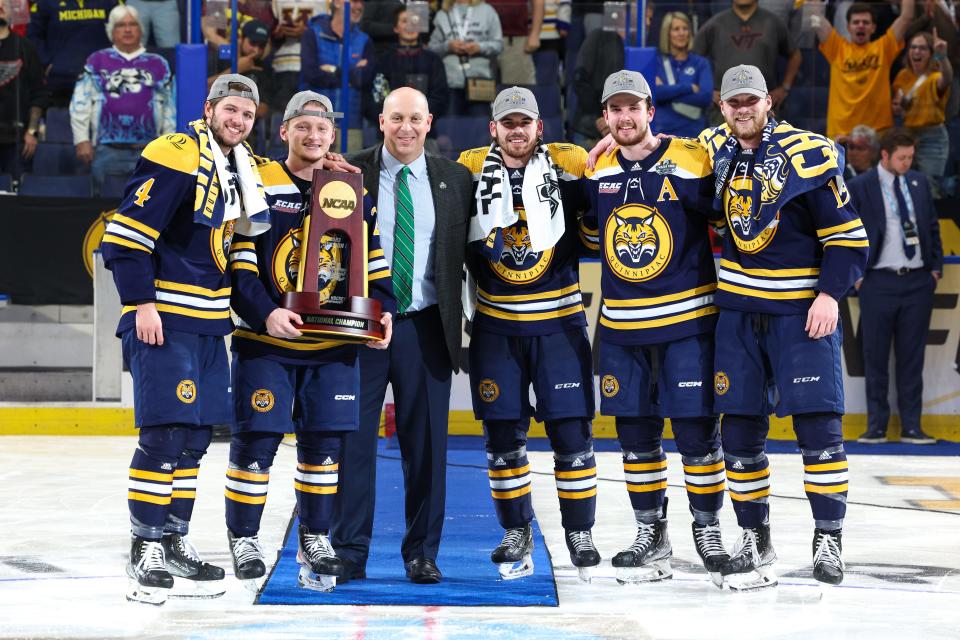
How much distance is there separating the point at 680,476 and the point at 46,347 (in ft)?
16.0

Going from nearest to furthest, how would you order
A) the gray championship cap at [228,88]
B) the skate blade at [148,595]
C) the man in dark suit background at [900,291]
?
the skate blade at [148,595] → the gray championship cap at [228,88] → the man in dark suit background at [900,291]

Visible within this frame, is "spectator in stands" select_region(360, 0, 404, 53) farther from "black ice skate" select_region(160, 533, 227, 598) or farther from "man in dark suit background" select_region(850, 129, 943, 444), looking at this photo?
"black ice skate" select_region(160, 533, 227, 598)

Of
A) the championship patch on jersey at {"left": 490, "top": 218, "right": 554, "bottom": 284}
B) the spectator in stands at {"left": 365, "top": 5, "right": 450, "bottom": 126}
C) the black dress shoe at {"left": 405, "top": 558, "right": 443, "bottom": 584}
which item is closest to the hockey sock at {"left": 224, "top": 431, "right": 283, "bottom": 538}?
the black dress shoe at {"left": 405, "top": 558, "right": 443, "bottom": 584}

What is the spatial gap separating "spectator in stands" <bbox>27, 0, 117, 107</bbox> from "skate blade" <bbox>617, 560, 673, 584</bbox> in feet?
21.2

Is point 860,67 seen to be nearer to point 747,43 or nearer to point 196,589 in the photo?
point 747,43

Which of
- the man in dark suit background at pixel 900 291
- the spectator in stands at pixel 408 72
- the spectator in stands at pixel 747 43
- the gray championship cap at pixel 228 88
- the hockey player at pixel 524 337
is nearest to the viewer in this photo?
the gray championship cap at pixel 228 88

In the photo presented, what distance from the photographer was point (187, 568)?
4559 mm

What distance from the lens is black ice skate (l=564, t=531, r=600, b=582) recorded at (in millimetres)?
4762

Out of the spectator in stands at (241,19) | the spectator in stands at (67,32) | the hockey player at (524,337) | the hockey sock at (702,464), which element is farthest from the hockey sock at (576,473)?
the spectator in stands at (67,32)

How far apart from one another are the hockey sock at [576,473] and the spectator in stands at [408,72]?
4523 mm

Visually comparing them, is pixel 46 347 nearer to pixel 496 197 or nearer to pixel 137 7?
pixel 137 7

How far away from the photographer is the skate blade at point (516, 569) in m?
4.71

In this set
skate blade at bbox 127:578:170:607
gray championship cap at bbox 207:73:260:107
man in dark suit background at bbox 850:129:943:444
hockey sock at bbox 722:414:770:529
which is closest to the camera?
skate blade at bbox 127:578:170:607

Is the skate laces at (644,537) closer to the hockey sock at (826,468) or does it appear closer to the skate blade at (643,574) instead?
the skate blade at (643,574)
